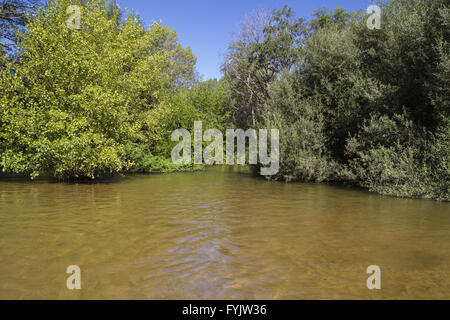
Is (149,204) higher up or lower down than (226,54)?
lower down

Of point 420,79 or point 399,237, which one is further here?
point 420,79

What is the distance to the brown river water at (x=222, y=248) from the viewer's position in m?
4.08

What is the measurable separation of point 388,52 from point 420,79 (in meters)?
2.12

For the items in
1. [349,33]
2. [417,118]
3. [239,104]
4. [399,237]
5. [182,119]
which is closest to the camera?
[399,237]

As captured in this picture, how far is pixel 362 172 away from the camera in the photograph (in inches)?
533

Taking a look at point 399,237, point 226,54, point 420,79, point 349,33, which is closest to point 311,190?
point 420,79

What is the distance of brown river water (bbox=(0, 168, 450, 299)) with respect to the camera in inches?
161

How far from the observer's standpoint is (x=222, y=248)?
5.77 meters

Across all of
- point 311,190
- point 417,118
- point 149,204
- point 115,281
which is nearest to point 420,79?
point 417,118

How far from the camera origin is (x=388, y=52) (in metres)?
13.8

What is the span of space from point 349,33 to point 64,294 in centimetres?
1700
